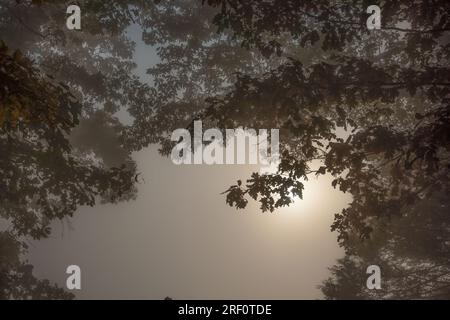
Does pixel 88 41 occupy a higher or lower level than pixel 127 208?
higher

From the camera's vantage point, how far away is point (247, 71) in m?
13.9

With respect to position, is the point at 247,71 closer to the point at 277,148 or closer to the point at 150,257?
the point at 277,148

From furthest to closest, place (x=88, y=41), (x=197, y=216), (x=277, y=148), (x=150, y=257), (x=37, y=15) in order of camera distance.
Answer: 1. (x=197, y=216)
2. (x=150, y=257)
3. (x=88, y=41)
4. (x=37, y=15)
5. (x=277, y=148)

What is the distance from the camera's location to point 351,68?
6895 mm

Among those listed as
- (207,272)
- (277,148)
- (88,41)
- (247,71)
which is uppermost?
(88,41)

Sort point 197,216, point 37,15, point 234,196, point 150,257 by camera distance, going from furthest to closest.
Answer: point 197,216 < point 150,257 < point 37,15 < point 234,196

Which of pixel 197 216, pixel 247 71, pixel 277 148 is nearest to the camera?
pixel 277 148
